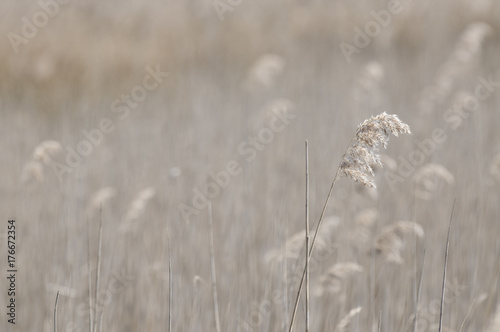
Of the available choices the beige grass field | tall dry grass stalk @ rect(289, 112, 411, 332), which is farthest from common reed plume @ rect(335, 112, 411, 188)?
the beige grass field

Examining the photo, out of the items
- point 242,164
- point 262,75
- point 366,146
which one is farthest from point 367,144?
point 262,75

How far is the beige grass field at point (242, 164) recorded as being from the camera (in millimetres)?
2020

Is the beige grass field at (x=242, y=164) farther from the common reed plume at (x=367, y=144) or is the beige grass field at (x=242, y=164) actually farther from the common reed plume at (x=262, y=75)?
the common reed plume at (x=367, y=144)

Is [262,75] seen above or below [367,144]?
above

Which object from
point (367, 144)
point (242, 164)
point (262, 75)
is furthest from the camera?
point (262, 75)

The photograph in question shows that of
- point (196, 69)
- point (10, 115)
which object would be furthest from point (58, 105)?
point (196, 69)

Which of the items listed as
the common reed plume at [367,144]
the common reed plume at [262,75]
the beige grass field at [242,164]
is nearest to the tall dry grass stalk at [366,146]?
the common reed plume at [367,144]

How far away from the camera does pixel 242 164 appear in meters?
3.39

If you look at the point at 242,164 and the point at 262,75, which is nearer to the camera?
the point at 242,164

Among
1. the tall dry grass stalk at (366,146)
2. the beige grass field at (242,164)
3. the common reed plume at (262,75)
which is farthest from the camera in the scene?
the common reed plume at (262,75)

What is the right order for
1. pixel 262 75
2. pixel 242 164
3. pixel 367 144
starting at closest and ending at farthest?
pixel 367 144
pixel 242 164
pixel 262 75

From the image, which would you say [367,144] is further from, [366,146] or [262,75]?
[262,75]

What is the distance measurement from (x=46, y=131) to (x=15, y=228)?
4.68ft

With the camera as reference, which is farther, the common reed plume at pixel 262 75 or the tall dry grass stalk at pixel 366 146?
the common reed plume at pixel 262 75
